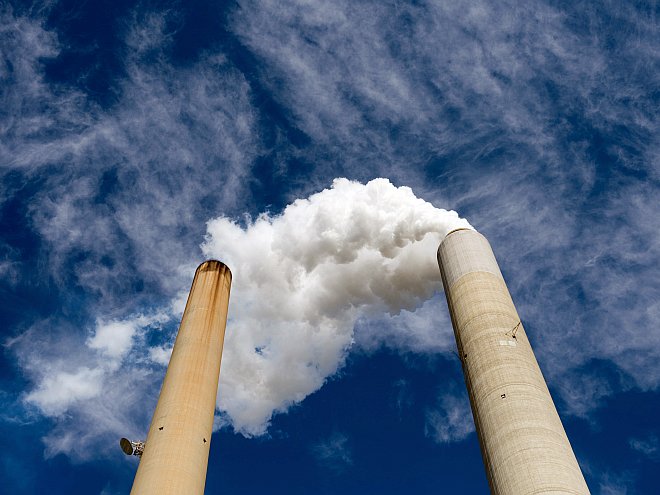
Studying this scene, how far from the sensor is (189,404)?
2869 centimetres

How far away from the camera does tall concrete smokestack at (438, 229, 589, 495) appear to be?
25.2 metres

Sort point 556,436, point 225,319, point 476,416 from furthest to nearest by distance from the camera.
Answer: point 225,319
point 476,416
point 556,436

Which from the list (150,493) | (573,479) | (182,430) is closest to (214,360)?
(182,430)

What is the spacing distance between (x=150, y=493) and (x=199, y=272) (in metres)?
13.9

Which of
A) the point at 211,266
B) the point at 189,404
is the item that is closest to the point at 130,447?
the point at 189,404

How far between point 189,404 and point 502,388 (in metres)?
13.7

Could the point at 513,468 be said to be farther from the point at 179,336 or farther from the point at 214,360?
the point at 179,336

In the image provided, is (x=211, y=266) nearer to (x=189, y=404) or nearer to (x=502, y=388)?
(x=189, y=404)

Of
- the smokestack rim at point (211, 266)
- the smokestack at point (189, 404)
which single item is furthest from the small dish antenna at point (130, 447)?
the smokestack rim at point (211, 266)

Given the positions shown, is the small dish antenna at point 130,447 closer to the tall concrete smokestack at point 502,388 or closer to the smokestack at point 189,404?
the smokestack at point 189,404

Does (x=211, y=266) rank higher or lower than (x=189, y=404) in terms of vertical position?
higher

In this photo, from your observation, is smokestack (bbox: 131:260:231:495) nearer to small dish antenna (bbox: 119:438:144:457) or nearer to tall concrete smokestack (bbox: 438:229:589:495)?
small dish antenna (bbox: 119:438:144:457)

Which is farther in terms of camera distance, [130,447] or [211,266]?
[211,266]

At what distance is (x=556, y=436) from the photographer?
87.0 ft
